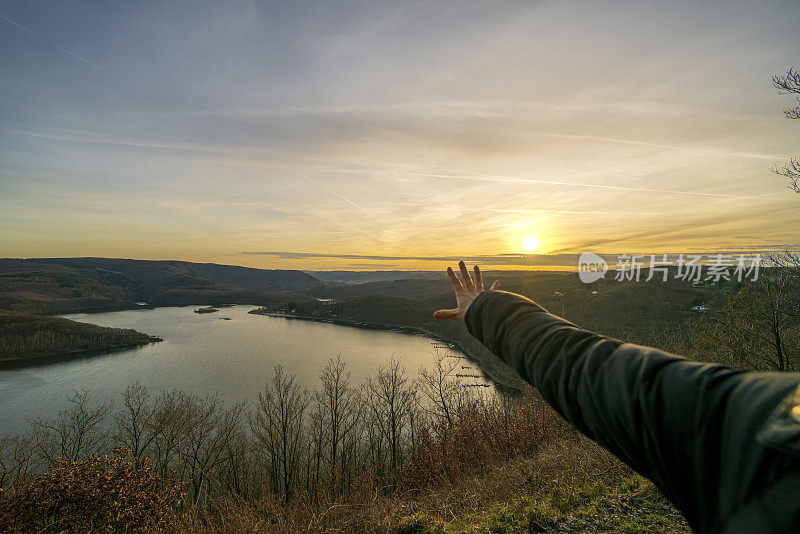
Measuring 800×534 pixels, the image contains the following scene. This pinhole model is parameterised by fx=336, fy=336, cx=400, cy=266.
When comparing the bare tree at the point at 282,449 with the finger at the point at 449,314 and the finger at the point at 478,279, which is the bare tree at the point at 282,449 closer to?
the finger at the point at 449,314

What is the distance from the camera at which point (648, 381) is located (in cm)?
99

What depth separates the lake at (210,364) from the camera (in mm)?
57566

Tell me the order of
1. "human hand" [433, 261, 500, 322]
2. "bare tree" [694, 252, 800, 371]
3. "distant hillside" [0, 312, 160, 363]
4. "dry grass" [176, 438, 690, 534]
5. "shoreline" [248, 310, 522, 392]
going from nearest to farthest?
"human hand" [433, 261, 500, 322] → "dry grass" [176, 438, 690, 534] → "bare tree" [694, 252, 800, 371] → "shoreline" [248, 310, 522, 392] → "distant hillside" [0, 312, 160, 363]

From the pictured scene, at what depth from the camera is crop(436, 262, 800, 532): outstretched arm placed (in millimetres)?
705

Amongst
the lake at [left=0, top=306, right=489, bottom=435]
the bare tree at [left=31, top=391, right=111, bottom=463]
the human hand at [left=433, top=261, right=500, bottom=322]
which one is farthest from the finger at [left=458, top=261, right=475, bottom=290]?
the lake at [left=0, top=306, right=489, bottom=435]

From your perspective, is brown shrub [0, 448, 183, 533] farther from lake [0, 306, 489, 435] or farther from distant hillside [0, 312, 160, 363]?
distant hillside [0, 312, 160, 363]

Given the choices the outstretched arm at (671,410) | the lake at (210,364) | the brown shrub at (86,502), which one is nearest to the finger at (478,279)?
the outstretched arm at (671,410)

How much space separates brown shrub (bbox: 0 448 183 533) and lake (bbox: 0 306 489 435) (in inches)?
1801

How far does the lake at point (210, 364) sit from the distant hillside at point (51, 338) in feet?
34.6

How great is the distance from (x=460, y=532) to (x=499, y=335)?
213 inches

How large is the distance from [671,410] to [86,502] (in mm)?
16579

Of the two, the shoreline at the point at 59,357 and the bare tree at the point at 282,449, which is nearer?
the bare tree at the point at 282,449

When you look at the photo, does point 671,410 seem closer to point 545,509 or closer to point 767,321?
point 545,509

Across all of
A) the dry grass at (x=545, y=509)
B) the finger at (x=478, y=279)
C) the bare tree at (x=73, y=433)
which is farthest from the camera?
the bare tree at (x=73, y=433)
